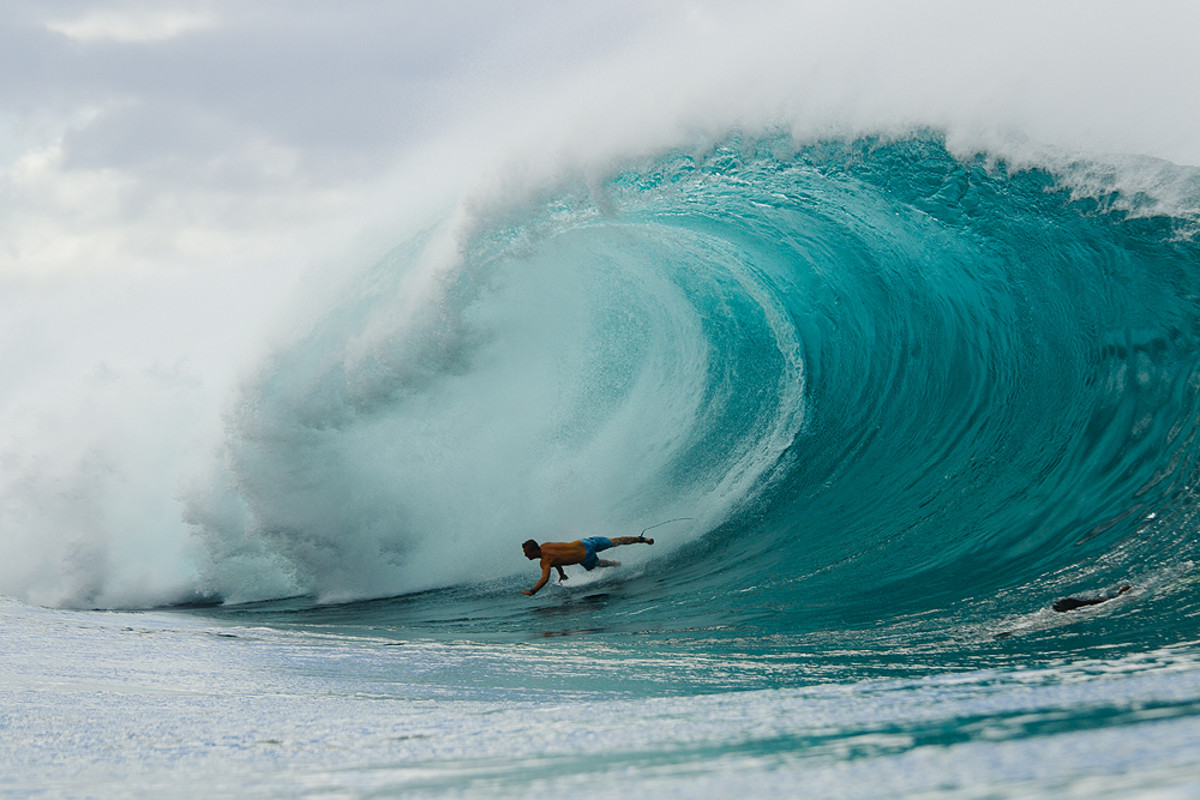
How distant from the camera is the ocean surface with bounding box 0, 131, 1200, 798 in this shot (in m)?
2.13

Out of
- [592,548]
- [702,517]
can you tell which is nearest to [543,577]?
[592,548]

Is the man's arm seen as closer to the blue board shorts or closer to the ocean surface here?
the ocean surface

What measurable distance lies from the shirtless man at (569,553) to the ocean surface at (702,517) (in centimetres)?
21

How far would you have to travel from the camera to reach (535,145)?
857 centimetres

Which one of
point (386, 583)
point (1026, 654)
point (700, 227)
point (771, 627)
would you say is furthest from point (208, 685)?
point (700, 227)

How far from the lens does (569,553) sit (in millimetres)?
7074

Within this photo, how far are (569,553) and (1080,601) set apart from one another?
392 cm

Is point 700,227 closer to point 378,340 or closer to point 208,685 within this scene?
point 378,340

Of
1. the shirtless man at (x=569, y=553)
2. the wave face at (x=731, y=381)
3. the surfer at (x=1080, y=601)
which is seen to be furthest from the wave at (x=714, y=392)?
the surfer at (x=1080, y=601)

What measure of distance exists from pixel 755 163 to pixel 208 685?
25.7ft

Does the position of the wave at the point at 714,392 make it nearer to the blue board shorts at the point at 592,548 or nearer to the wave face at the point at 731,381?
the wave face at the point at 731,381

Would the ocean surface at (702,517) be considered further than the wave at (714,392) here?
No

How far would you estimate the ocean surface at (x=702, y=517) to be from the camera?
2127mm

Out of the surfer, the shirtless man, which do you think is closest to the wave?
the shirtless man
